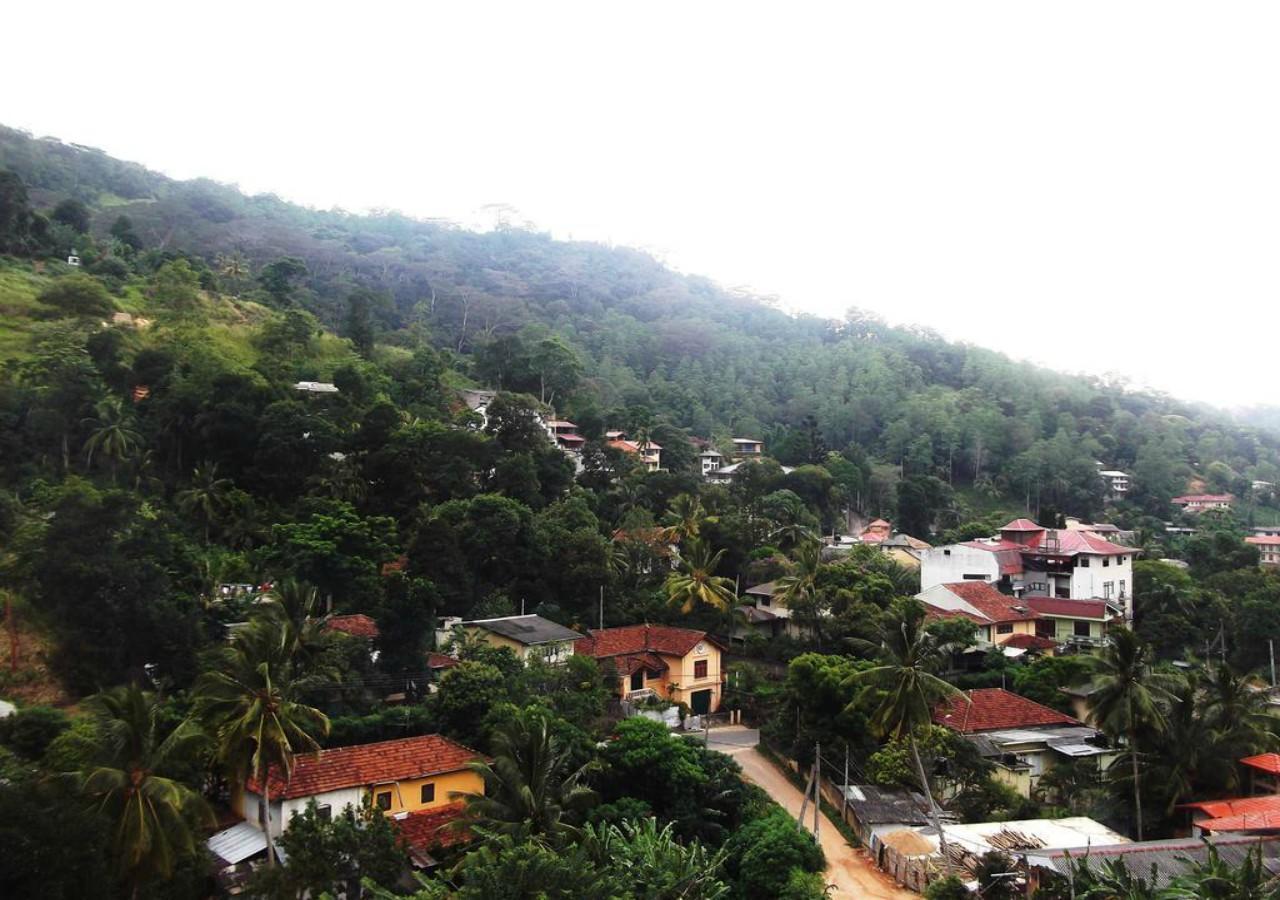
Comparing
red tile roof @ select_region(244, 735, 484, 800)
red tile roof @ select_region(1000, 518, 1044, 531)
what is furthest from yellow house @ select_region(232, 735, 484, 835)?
red tile roof @ select_region(1000, 518, 1044, 531)

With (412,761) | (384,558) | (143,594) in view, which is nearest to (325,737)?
(412,761)

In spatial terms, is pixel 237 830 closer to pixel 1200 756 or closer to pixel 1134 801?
pixel 1134 801

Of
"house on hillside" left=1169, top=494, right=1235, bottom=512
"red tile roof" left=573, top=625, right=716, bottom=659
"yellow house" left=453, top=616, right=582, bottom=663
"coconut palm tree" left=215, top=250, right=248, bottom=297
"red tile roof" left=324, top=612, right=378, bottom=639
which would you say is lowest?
"house on hillside" left=1169, top=494, right=1235, bottom=512

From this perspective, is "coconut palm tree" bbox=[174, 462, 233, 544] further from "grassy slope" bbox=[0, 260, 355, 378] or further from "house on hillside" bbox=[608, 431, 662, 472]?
"house on hillside" bbox=[608, 431, 662, 472]

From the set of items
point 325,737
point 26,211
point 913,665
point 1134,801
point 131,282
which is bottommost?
point 1134,801

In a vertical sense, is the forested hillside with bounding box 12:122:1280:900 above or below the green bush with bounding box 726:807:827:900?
above
